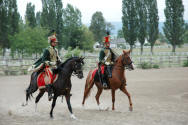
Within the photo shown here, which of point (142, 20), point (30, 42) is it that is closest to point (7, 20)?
point (30, 42)

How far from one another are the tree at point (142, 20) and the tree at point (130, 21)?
0.65 meters

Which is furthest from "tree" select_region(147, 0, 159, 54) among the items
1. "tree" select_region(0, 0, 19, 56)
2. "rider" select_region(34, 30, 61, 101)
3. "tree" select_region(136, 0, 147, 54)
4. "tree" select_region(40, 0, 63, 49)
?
"rider" select_region(34, 30, 61, 101)

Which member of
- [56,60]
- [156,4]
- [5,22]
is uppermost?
[156,4]

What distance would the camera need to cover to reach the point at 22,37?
31922mm

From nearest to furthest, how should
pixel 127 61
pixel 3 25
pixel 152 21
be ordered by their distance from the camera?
pixel 127 61 → pixel 3 25 → pixel 152 21

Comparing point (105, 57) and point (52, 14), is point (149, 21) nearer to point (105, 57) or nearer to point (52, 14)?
point (52, 14)

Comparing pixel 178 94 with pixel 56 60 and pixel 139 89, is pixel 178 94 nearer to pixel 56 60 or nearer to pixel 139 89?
pixel 139 89

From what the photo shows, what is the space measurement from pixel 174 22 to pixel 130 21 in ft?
24.1

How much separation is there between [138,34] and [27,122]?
39266mm

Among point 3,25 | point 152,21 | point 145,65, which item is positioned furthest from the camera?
point 152,21

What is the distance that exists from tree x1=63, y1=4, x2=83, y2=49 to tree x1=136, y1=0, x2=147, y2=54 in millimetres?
10913

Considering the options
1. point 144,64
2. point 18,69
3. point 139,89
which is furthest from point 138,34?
point 139,89

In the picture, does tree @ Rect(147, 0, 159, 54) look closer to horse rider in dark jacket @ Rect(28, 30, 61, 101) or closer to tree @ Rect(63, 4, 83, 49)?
tree @ Rect(63, 4, 83, 49)

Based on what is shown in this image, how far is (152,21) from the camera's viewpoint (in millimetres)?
45406
